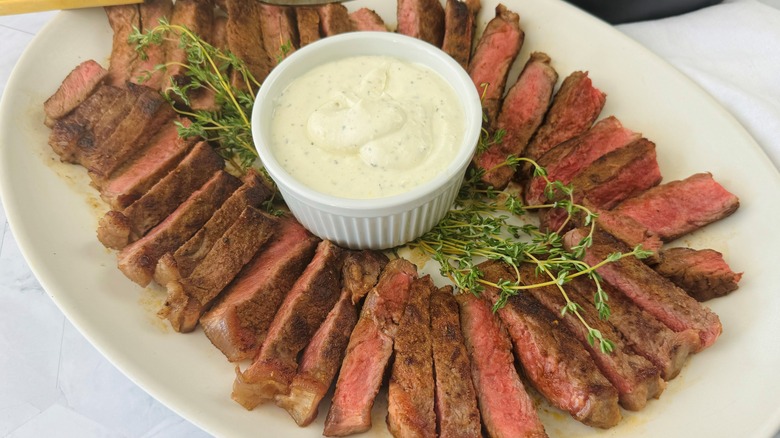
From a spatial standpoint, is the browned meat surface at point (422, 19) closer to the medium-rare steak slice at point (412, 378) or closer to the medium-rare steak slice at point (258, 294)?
the medium-rare steak slice at point (258, 294)

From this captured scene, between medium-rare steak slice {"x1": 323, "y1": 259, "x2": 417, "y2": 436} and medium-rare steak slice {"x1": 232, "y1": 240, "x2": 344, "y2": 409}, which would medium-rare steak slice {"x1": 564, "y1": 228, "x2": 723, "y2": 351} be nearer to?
medium-rare steak slice {"x1": 323, "y1": 259, "x2": 417, "y2": 436}

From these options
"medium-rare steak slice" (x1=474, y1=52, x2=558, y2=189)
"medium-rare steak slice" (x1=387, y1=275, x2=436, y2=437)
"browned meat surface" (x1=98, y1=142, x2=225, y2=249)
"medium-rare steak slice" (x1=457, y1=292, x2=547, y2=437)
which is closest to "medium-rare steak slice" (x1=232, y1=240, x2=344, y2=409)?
"medium-rare steak slice" (x1=387, y1=275, x2=436, y2=437)

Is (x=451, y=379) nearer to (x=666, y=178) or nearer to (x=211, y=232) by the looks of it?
(x=211, y=232)

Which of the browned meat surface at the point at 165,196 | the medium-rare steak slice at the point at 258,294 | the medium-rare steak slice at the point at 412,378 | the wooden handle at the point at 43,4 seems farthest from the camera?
the wooden handle at the point at 43,4

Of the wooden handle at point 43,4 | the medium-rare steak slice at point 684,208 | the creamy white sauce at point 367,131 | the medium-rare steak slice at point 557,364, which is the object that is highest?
the wooden handle at point 43,4

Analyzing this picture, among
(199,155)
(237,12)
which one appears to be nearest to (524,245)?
(199,155)

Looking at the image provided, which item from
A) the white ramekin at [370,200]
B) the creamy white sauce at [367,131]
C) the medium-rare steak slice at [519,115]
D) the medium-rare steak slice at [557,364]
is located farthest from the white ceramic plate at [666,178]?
the creamy white sauce at [367,131]
